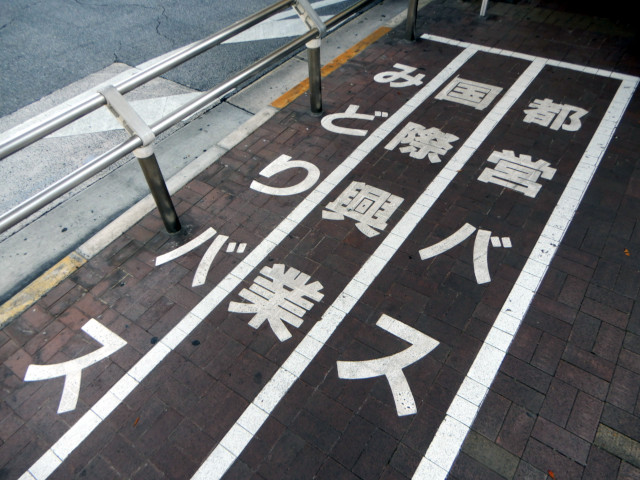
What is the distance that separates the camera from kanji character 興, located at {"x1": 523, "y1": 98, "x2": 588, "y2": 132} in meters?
5.39

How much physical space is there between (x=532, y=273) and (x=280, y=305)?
2086 mm

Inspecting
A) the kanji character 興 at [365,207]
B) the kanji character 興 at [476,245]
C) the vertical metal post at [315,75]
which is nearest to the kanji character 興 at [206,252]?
the kanji character 興 at [365,207]

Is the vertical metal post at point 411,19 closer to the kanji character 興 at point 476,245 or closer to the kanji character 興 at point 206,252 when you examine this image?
the kanji character 興 at point 476,245

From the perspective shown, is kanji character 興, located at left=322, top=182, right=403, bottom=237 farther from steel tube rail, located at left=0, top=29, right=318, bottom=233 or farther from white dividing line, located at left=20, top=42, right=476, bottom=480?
steel tube rail, located at left=0, top=29, right=318, bottom=233

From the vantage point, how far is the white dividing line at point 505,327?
2.99 meters

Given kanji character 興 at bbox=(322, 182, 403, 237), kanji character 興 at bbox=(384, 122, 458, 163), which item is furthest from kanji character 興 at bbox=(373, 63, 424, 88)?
kanji character 興 at bbox=(322, 182, 403, 237)

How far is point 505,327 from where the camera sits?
361 cm

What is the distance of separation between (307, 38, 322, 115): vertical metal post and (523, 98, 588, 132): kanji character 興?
2.39 metres

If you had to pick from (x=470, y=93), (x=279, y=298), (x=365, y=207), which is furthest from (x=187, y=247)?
(x=470, y=93)

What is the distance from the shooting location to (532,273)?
394 centimetres

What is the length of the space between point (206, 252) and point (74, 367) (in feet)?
4.53

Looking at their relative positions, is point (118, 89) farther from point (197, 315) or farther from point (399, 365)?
point (399, 365)

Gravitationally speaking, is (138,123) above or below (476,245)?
above

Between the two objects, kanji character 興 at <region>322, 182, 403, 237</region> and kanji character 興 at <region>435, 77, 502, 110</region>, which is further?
kanji character 興 at <region>435, 77, 502, 110</region>
